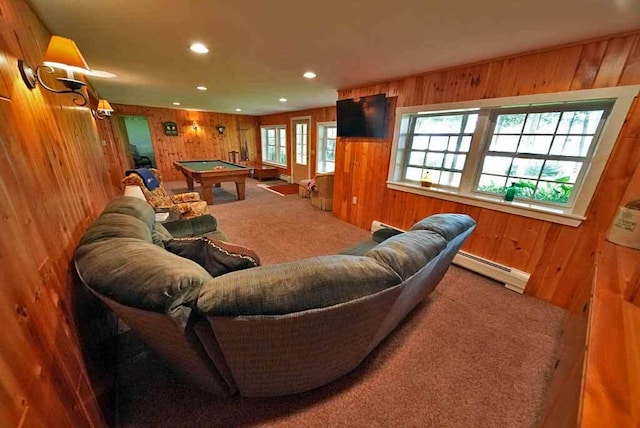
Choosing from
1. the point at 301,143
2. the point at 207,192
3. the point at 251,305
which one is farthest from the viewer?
the point at 301,143

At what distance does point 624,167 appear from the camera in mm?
1627

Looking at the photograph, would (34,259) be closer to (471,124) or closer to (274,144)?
(471,124)

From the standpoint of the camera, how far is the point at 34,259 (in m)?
0.79

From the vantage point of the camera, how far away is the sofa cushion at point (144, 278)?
74 cm

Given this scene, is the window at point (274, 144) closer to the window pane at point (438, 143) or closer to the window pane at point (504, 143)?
the window pane at point (438, 143)

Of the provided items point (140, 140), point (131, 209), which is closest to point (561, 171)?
point (131, 209)

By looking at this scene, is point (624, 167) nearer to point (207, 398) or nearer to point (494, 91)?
point (494, 91)

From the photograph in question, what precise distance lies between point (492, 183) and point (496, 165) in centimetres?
19

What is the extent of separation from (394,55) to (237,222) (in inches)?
123

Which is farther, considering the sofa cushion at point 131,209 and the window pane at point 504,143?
the window pane at point 504,143

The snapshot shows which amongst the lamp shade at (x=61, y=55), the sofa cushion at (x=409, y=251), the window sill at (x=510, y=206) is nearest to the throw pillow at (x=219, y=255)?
the sofa cushion at (x=409, y=251)

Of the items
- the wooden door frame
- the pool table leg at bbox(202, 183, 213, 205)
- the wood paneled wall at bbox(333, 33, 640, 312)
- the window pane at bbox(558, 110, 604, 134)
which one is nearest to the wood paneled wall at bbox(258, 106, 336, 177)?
the wooden door frame

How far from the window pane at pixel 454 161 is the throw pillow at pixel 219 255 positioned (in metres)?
2.59

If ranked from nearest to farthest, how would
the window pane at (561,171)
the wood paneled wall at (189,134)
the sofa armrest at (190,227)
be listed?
1. the window pane at (561,171)
2. the sofa armrest at (190,227)
3. the wood paneled wall at (189,134)
